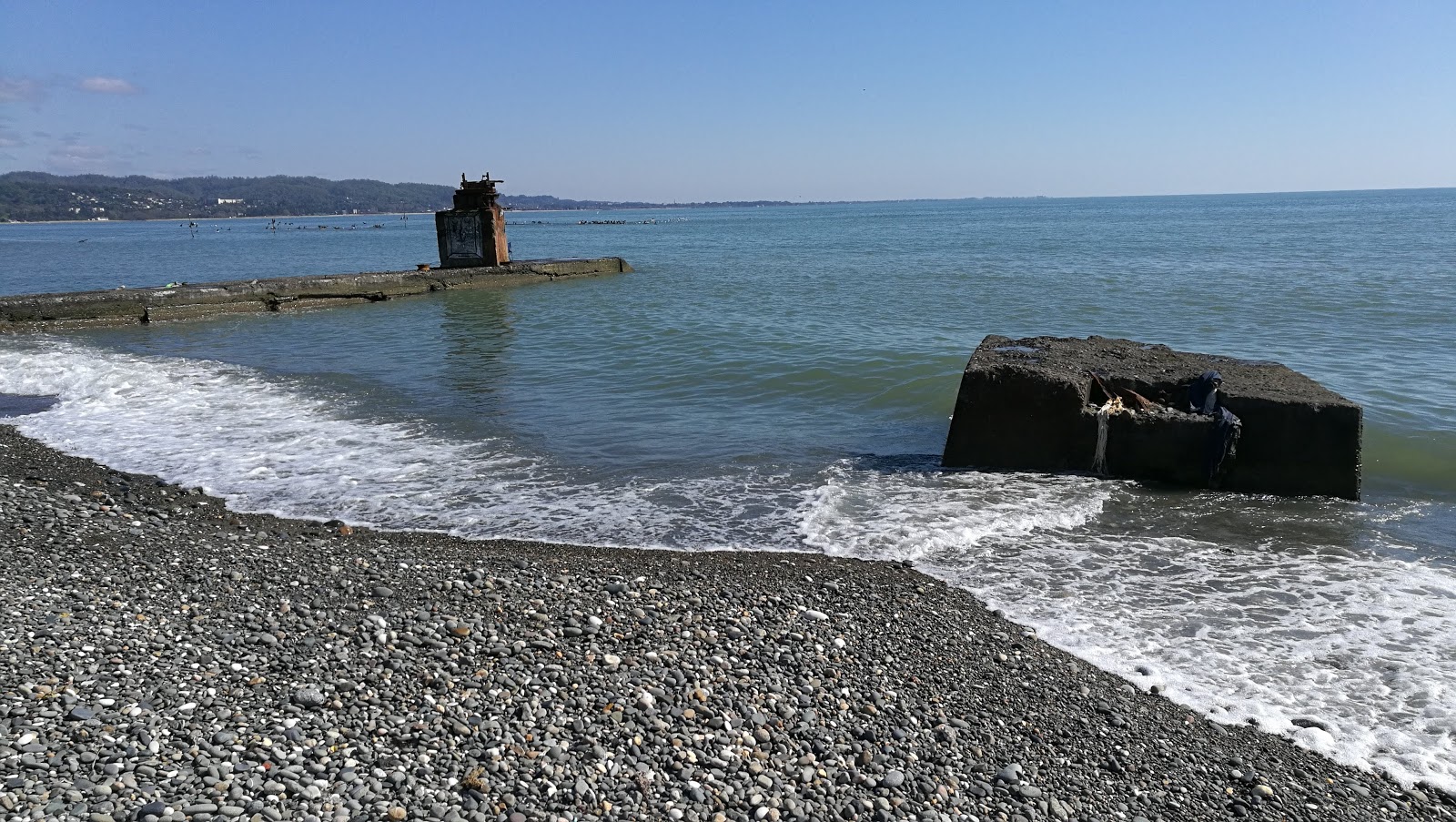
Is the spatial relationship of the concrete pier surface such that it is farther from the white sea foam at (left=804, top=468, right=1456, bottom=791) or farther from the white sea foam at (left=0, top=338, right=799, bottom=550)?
the white sea foam at (left=804, top=468, right=1456, bottom=791)

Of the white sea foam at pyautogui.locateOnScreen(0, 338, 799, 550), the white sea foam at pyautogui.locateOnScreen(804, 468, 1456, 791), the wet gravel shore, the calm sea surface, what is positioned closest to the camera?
the wet gravel shore

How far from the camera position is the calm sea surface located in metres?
5.74

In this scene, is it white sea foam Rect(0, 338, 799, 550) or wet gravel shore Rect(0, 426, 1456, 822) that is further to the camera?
white sea foam Rect(0, 338, 799, 550)

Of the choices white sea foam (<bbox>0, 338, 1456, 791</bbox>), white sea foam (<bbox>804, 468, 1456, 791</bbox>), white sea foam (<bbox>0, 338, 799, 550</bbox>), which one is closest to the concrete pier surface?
white sea foam (<bbox>0, 338, 799, 550</bbox>)

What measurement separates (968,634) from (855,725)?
1.39 metres

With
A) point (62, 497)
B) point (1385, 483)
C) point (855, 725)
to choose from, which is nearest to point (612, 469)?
point (62, 497)

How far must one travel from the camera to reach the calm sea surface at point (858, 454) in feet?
18.8

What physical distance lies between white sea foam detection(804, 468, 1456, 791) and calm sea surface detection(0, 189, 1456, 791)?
24 millimetres

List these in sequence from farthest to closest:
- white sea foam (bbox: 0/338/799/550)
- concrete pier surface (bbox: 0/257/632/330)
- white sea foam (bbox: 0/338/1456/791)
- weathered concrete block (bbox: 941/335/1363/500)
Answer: concrete pier surface (bbox: 0/257/632/330) < weathered concrete block (bbox: 941/335/1363/500) < white sea foam (bbox: 0/338/799/550) < white sea foam (bbox: 0/338/1456/791)

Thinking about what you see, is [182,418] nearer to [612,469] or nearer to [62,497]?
[62,497]

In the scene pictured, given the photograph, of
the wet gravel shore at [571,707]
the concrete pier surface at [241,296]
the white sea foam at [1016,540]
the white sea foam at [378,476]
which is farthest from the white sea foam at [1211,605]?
the concrete pier surface at [241,296]

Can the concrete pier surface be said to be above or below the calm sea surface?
above

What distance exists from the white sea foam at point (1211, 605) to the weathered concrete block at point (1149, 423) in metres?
0.41

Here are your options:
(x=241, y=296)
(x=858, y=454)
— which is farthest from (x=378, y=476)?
(x=241, y=296)
